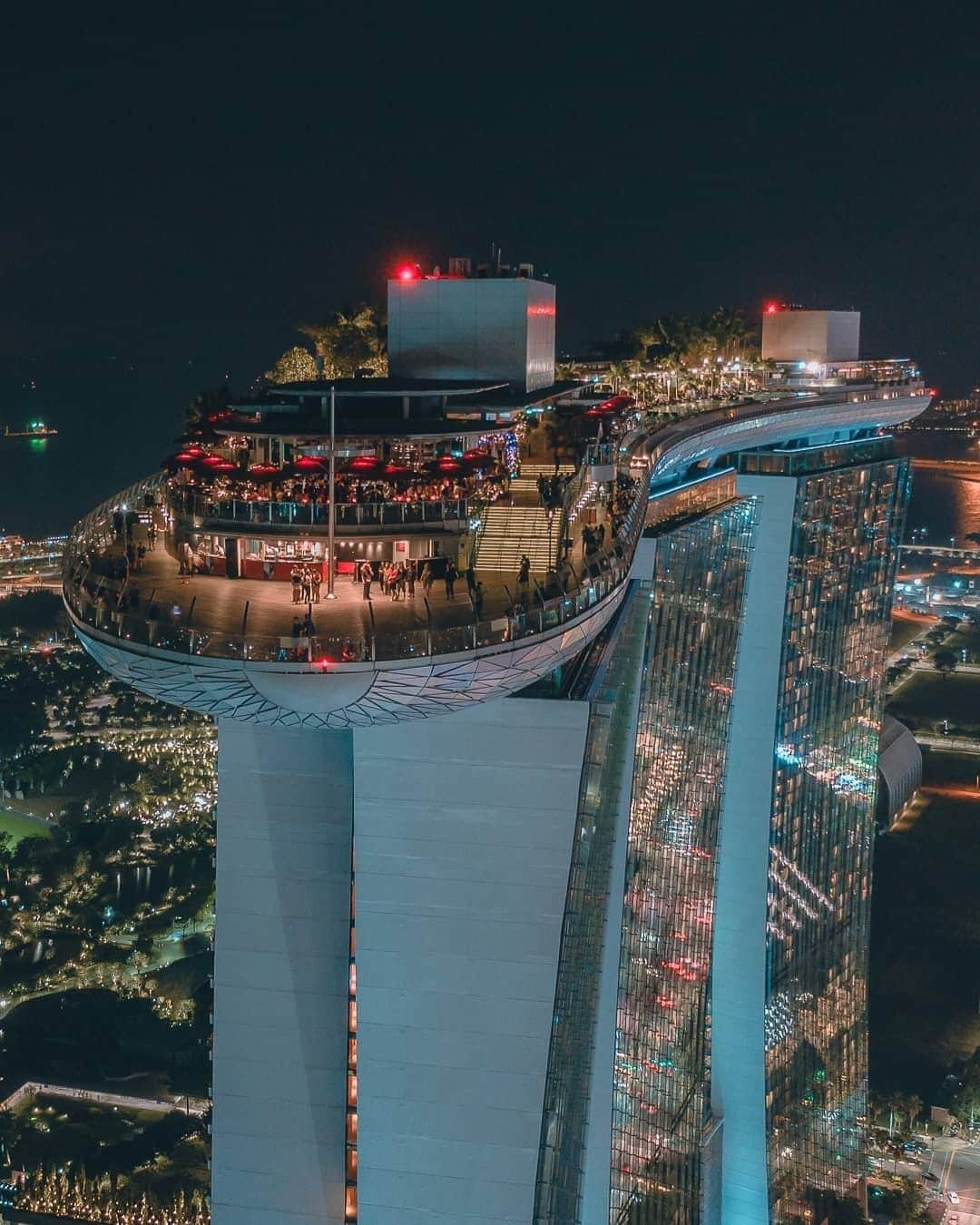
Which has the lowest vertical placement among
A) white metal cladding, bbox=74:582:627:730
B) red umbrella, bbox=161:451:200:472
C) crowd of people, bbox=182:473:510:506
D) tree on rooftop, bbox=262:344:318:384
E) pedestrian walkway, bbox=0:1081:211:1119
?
pedestrian walkway, bbox=0:1081:211:1119

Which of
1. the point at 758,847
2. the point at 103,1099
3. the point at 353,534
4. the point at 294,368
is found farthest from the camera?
the point at 103,1099

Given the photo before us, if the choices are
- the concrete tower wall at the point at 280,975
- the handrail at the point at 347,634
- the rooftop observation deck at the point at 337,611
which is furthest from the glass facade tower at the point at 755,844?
the handrail at the point at 347,634

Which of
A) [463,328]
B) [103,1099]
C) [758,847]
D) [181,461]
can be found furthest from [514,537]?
[103,1099]

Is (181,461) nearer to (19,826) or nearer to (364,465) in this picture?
(364,465)

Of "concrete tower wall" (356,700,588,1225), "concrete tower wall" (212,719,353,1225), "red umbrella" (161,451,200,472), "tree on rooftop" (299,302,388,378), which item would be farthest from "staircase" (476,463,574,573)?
"tree on rooftop" (299,302,388,378)

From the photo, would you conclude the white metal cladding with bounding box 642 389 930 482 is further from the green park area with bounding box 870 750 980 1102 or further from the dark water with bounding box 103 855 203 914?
the dark water with bounding box 103 855 203 914

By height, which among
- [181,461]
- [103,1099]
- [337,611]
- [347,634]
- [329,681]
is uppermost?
[181,461]
